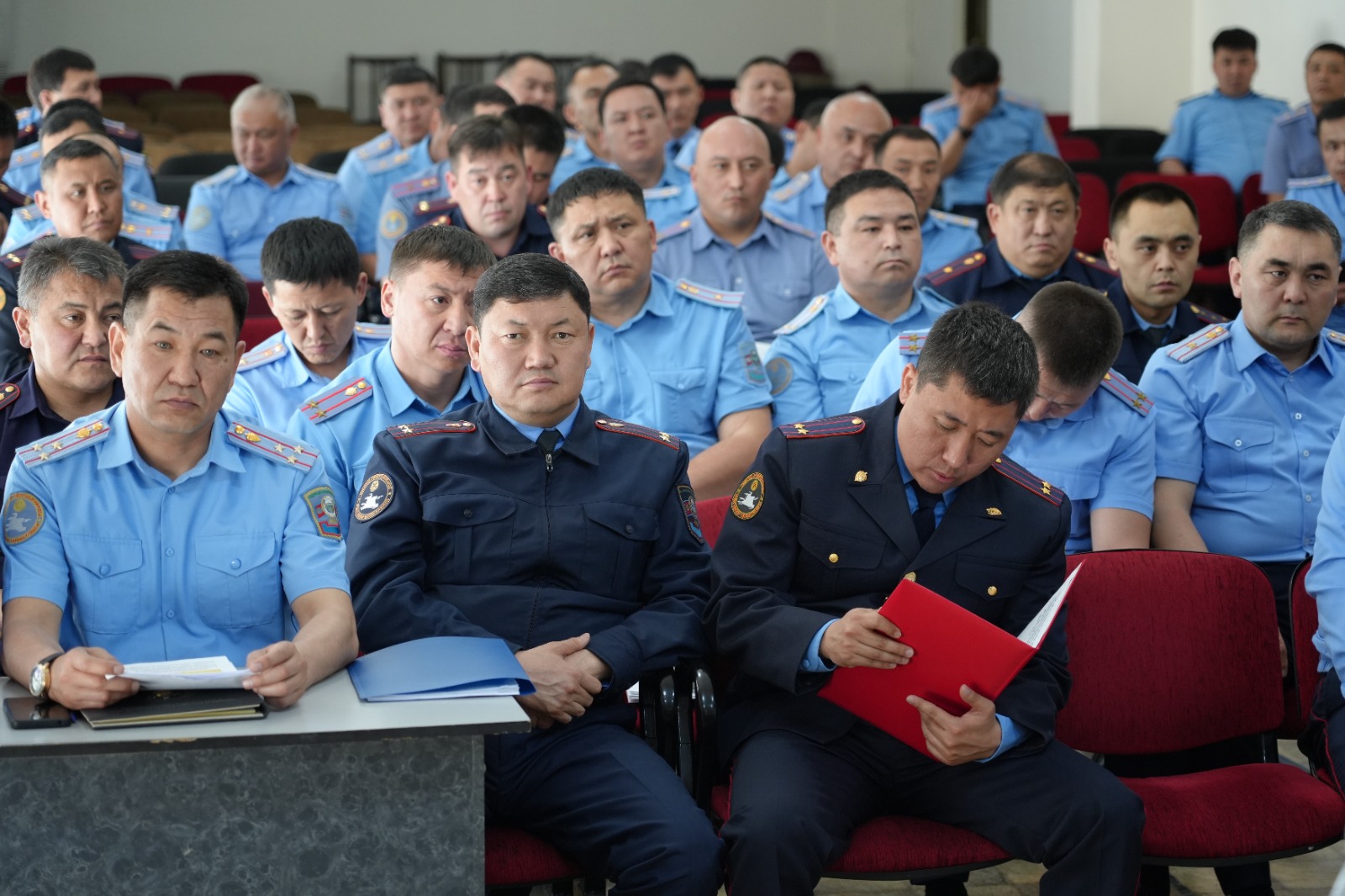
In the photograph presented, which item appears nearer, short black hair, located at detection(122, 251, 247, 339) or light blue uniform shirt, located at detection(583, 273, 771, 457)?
short black hair, located at detection(122, 251, 247, 339)

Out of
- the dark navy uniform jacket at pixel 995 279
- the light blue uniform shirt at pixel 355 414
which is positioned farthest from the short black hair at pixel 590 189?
the dark navy uniform jacket at pixel 995 279

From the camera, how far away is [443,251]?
2.87 meters

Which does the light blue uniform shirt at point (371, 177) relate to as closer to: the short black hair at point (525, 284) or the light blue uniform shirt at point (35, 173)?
the light blue uniform shirt at point (35, 173)

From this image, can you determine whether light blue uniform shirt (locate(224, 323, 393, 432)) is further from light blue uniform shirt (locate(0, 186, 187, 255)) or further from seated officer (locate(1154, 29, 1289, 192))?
seated officer (locate(1154, 29, 1289, 192))

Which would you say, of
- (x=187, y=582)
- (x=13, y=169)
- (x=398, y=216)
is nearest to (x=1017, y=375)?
(x=187, y=582)

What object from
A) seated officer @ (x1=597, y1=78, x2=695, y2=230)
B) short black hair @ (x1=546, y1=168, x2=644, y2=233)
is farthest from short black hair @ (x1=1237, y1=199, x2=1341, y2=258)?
seated officer @ (x1=597, y1=78, x2=695, y2=230)

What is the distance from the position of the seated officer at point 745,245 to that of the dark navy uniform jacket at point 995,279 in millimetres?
462

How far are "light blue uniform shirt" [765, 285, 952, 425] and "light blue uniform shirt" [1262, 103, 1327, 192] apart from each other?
344 centimetres

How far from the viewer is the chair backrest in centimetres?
232

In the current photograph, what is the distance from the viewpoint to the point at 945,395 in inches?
83.7

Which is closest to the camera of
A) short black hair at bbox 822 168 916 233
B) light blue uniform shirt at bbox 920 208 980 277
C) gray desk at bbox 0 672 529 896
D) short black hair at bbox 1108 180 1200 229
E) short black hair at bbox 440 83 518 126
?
gray desk at bbox 0 672 529 896

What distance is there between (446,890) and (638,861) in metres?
0.33

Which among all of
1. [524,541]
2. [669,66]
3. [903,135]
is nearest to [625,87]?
[903,135]

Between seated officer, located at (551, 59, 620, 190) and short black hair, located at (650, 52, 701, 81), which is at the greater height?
short black hair, located at (650, 52, 701, 81)
